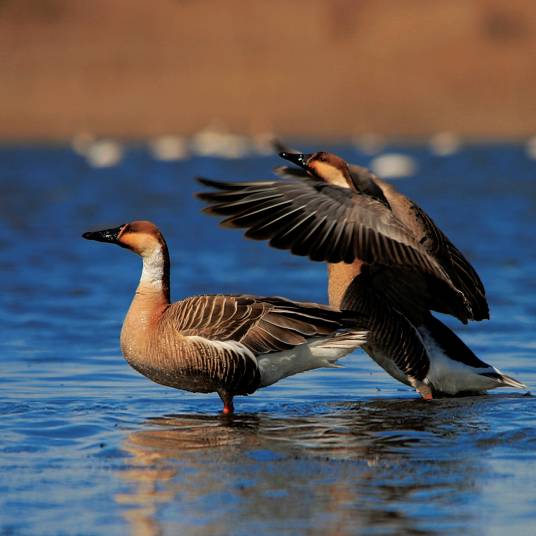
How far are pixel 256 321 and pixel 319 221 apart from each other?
947 mm

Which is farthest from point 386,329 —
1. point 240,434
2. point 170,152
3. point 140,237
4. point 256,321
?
point 170,152

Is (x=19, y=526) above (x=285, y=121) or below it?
below

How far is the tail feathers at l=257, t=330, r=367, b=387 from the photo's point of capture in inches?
317

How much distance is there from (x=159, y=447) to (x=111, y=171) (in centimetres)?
2815

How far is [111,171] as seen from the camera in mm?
34656

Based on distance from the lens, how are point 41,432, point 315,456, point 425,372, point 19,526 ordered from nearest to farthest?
point 19,526 → point 315,456 → point 41,432 → point 425,372

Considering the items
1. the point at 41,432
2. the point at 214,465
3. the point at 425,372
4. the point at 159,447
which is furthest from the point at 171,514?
the point at 425,372

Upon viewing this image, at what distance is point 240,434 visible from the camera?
7434 mm

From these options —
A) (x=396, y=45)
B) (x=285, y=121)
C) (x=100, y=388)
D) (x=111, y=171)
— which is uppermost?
(x=396, y=45)

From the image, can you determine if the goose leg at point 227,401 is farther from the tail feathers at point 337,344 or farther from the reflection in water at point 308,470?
the tail feathers at point 337,344

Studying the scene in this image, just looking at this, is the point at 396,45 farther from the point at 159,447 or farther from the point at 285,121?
the point at 159,447

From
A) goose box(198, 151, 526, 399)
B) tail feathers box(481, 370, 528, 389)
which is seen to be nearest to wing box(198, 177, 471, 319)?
goose box(198, 151, 526, 399)

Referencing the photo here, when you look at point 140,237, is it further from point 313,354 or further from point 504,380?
point 504,380

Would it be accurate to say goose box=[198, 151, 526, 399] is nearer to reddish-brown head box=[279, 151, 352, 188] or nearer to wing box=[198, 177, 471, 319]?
reddish-brown head box=[279, 151, 352, 188]
